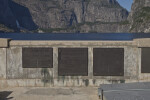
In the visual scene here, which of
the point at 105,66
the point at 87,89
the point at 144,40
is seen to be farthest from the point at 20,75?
the point at 144,40

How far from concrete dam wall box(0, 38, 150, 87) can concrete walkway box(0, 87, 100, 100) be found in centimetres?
71

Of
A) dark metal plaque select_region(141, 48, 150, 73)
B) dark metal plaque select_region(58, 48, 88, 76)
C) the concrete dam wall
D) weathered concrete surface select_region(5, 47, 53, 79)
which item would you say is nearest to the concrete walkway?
the concrete dam wall

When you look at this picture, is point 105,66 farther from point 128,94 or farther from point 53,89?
point 128,94

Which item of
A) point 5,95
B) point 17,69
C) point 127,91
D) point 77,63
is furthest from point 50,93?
point 127,91

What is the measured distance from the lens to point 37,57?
13.8 meters

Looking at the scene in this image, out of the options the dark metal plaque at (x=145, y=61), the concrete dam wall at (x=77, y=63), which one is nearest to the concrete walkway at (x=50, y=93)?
the concrete dam wall at (x=77, y=63)

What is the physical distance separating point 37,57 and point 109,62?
420 centimetres

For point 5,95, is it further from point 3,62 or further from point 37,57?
point 37,57

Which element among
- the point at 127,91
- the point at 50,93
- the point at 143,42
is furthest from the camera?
the point at 143,42

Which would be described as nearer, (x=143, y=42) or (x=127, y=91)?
(x=127, y=91)

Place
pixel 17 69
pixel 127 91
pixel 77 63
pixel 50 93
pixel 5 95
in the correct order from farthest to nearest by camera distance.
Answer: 1. pixel 17 69
2. pixel 77 63
3. pixel 50 93
4. pixel 5 95
5. pixel 127 91

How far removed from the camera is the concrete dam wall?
13672 millimetres

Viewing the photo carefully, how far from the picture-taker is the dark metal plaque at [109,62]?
13680 millimetres

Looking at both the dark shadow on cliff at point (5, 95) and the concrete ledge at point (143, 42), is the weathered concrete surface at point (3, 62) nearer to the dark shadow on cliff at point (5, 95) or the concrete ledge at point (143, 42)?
the dark shadow on cliff at point (5, 95)
